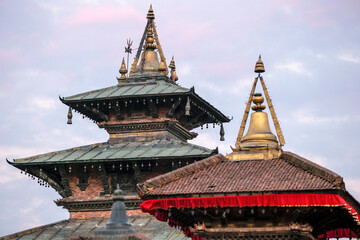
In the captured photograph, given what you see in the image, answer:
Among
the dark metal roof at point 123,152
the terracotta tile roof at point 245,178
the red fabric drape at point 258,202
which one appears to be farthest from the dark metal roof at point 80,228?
the red fabric drape at point 258,202

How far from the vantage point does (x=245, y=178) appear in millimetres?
29766

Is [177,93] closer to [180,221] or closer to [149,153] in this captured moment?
[149,153]

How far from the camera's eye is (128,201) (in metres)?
46.7

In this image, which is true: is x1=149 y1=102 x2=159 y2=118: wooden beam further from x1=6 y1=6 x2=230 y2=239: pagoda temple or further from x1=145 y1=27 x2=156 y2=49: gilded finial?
x1=145 y1=27 x2=156 y2=49: gilded finial

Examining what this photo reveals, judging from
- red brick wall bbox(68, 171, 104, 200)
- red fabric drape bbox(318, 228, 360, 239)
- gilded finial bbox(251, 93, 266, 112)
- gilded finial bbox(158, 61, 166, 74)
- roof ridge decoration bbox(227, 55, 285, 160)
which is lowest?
red fabric drape bbox(318, 228, 360, 239)

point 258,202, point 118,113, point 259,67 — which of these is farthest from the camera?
point 118,113

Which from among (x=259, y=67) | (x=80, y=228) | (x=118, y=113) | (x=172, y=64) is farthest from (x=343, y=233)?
(x=172, y=64)

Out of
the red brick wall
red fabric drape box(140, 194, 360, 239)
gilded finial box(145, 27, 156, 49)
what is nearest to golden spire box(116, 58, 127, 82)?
gilded finial box(145, 27, 156, 49)

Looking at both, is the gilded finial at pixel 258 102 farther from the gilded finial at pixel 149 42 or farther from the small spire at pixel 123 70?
the gilded finial at pixel 149 42

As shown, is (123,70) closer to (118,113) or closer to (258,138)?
(118,113)

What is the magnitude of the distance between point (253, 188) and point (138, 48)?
82.9ft

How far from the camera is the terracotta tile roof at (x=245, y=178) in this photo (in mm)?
28453

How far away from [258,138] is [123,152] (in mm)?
17047

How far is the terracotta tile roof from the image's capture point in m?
28.5
